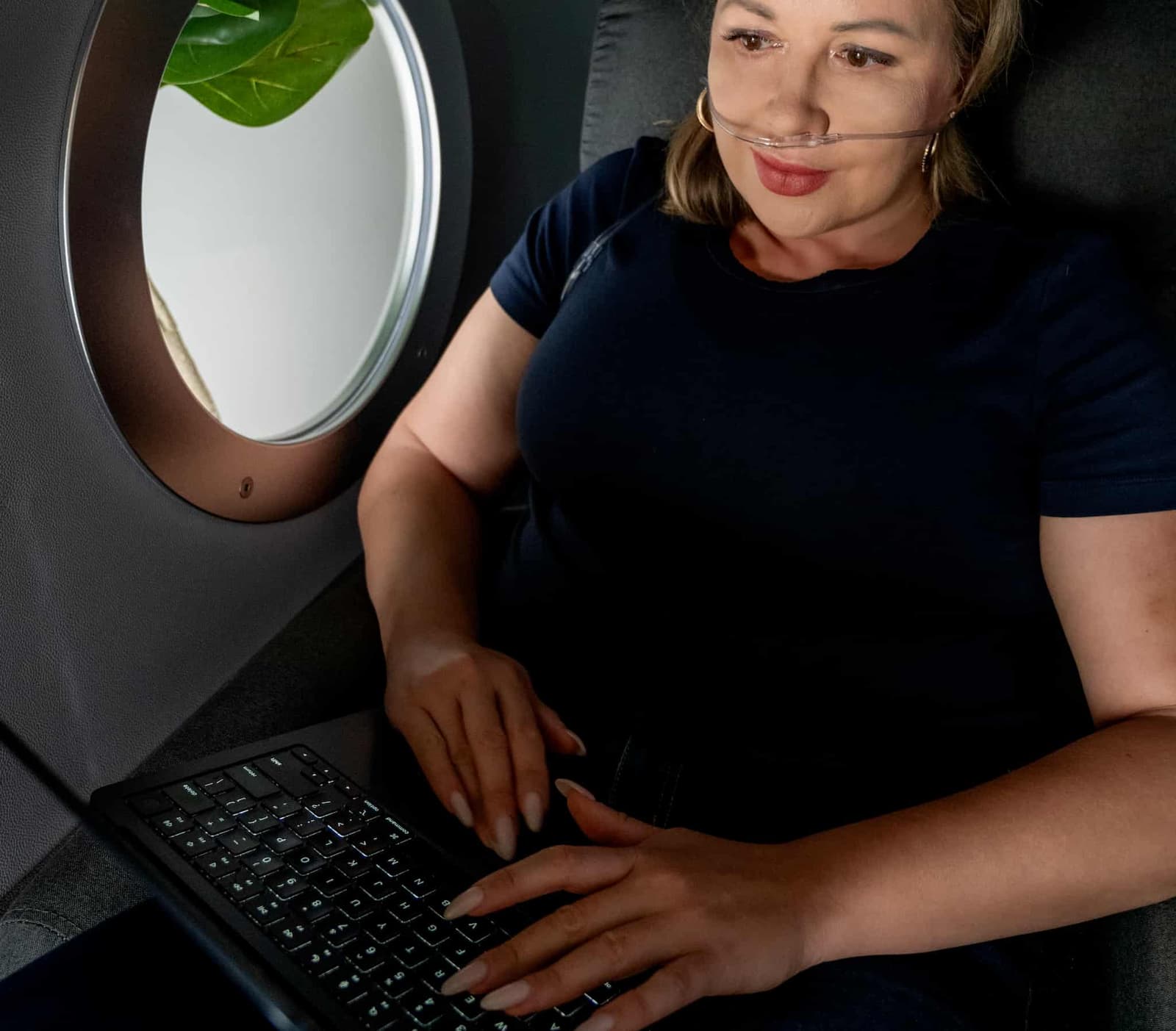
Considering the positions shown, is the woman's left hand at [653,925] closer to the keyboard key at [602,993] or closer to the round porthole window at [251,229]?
the keyboard key at [602,993]

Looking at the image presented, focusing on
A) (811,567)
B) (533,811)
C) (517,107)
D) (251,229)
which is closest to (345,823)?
(533,811)

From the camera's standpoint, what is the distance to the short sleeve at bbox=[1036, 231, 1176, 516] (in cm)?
79

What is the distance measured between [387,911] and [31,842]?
1.24 ft

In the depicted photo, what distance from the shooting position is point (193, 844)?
2.27 feet

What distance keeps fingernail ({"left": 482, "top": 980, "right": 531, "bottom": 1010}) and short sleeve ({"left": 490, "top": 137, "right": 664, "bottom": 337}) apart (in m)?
0.65

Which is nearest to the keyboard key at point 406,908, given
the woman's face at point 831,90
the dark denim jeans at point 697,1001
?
the dark denim jeans at point 697,1001

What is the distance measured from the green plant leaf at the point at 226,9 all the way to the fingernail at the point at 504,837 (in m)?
0.73

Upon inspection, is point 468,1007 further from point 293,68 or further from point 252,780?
point 293,68

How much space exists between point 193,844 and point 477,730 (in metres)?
0.22

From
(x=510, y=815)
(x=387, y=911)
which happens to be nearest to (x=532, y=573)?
(x=510, y=815)

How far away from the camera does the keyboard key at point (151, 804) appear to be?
71 centimetres

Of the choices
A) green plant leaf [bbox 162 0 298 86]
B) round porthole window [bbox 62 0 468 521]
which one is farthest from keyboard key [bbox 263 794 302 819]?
green plant leaf [bbox 162 0 298 86]

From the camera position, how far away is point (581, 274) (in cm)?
104

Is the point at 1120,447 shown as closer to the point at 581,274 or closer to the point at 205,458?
the point at 581,274
